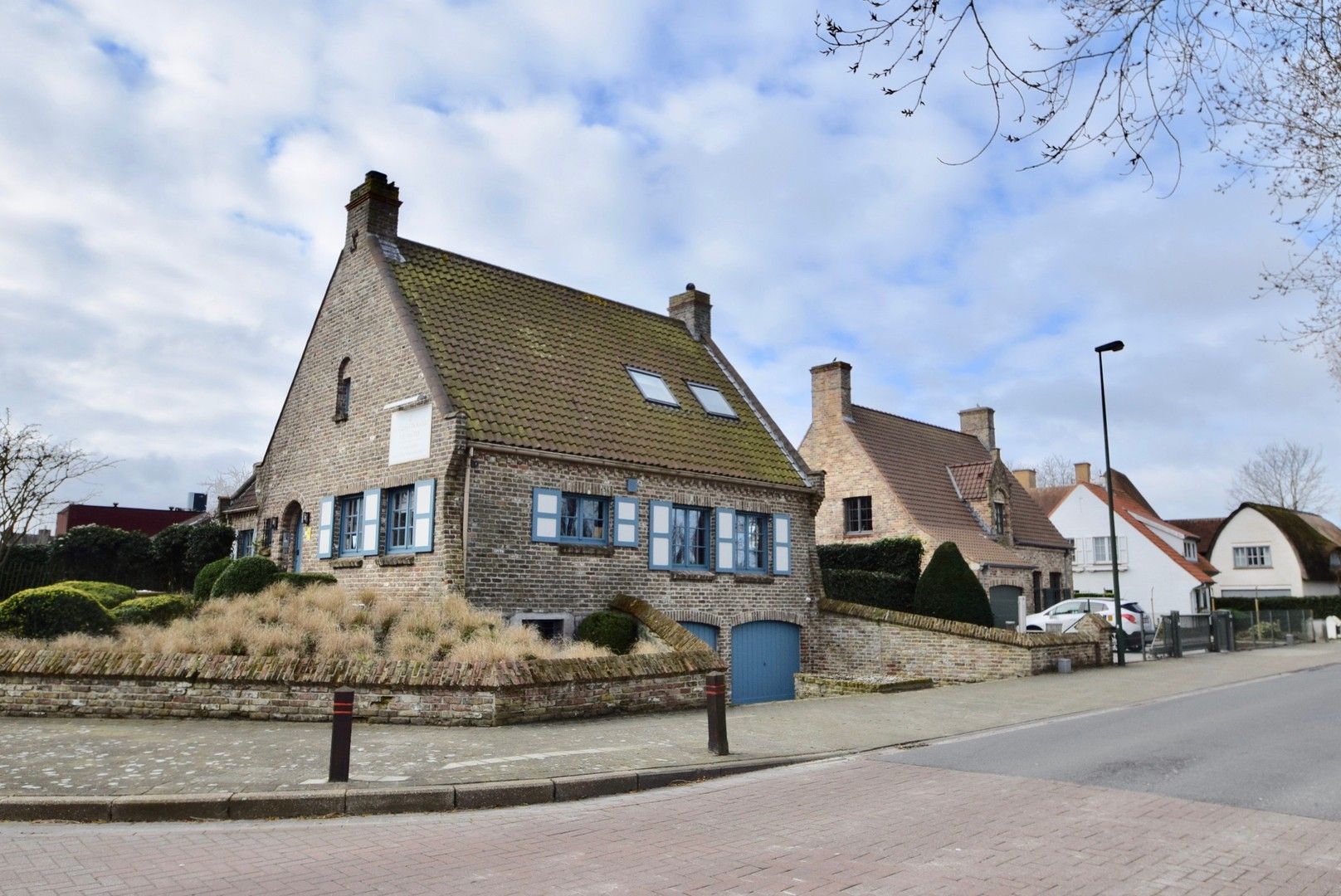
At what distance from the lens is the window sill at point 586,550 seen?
18016mm

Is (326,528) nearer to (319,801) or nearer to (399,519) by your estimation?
(399,519)

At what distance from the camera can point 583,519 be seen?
18656mm

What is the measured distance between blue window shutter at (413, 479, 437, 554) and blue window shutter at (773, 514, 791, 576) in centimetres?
845

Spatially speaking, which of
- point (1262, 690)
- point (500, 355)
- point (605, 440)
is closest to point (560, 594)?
point (605, 440)

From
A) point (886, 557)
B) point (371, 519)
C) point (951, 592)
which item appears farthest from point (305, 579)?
point (886, 557)

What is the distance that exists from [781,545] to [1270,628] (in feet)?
78.0

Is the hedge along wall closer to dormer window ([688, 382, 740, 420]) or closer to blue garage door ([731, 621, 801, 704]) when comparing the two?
blue garage door ([731, 621, 801, 704])

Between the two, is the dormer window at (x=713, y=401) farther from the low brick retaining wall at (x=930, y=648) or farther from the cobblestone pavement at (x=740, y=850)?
the cobblestone pavement at (x=740, y=850)

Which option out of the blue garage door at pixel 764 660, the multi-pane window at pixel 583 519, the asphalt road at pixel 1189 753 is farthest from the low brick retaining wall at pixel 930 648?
the multi-pane window at pixel 583 519

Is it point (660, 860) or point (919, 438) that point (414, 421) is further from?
point (919, 438)

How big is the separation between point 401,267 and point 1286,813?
58.5 feet

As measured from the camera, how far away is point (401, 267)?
800 inches

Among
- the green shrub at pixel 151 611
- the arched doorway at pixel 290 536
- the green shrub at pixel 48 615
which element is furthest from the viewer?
the arched doorway at pixel 290 536

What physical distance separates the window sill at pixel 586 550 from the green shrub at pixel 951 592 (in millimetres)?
8836
